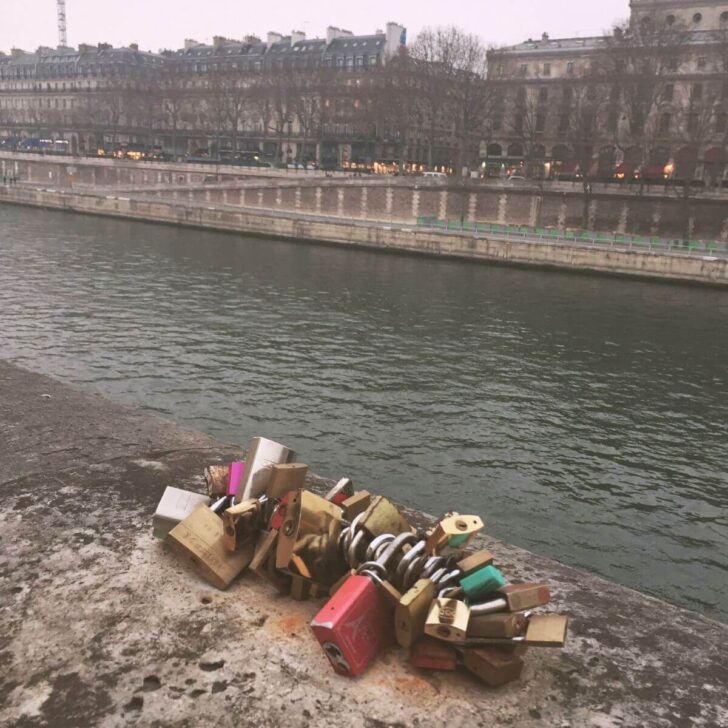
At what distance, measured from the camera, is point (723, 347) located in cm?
2352

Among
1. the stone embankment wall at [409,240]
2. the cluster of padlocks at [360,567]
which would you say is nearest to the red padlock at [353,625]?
the cluster of padlocks at [360,567]

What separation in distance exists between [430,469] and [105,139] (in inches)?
4067

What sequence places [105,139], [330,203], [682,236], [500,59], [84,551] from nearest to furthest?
[84,551] < [682,236] < [330,203] < [500,59] < [105,139]

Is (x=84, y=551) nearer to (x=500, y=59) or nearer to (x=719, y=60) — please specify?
(x=719, y=60)

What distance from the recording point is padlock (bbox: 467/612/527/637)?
3775 millimetres

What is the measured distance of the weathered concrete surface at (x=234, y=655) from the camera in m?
3.70

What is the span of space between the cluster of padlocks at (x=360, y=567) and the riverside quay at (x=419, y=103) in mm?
45599

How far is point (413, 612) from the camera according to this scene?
12.8 feet

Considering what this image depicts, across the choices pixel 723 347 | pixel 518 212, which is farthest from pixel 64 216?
pixel 723 347

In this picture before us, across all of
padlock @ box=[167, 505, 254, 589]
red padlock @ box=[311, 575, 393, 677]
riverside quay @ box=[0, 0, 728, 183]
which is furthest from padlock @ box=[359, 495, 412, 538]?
riverside quay @ box=[0, 0, 728, 183]

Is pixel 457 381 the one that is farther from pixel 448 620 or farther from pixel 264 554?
pixel 448 620

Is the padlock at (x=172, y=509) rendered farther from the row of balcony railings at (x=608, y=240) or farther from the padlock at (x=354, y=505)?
the row of balcony railings at (x=608, y=240)

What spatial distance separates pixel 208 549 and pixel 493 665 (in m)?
2.12

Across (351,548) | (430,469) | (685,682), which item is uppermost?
(351,548)
